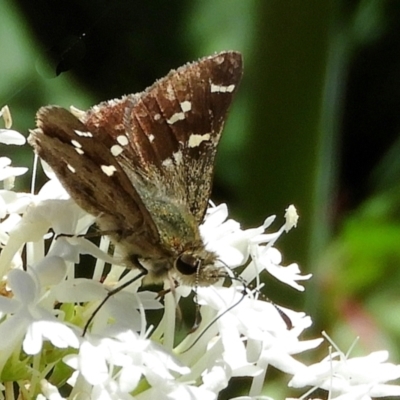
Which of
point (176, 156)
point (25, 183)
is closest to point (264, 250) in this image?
point (176, 156)

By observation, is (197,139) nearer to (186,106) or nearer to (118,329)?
(186,106)

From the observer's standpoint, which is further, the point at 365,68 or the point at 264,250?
the point at 365,68

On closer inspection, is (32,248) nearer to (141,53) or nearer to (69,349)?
(69,349)

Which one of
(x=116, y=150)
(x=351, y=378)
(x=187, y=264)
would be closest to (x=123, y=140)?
(x=116, y=150)

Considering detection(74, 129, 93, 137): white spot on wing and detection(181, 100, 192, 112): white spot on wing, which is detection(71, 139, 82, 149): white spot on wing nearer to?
detection(74, 129, 93, 137): white spot on wing

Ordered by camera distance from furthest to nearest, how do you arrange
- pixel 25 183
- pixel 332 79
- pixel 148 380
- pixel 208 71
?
pixel 25 183
pixel 332 79
pixel 208 71
pixel 148 380
